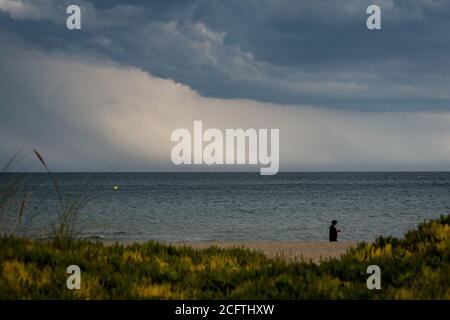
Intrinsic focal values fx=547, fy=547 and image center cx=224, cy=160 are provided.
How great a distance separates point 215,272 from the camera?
33.7ft

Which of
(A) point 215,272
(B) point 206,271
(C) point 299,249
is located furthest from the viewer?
(C) point 299,249

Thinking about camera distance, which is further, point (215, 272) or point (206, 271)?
point (206, 271)

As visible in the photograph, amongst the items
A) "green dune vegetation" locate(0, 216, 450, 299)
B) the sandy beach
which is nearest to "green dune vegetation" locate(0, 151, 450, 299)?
"green dune vegetation" locate(0, 216, 450, 299)

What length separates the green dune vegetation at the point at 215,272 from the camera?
873 cm

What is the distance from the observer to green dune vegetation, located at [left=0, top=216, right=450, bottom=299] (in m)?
8.73

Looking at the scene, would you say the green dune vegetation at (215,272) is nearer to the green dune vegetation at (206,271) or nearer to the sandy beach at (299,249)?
the green dune vegetation at (206,271)

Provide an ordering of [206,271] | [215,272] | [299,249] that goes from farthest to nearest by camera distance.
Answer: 1. [299,249]
2. [206,271]
3. [215,272]

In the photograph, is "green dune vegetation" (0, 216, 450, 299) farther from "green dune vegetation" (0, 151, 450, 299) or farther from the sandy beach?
the sandy beach

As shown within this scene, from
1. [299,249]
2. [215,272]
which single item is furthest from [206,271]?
[299,249]

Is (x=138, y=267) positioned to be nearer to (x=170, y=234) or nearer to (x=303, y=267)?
(x=303, y=267)

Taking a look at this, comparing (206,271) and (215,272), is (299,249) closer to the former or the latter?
(206,271)
